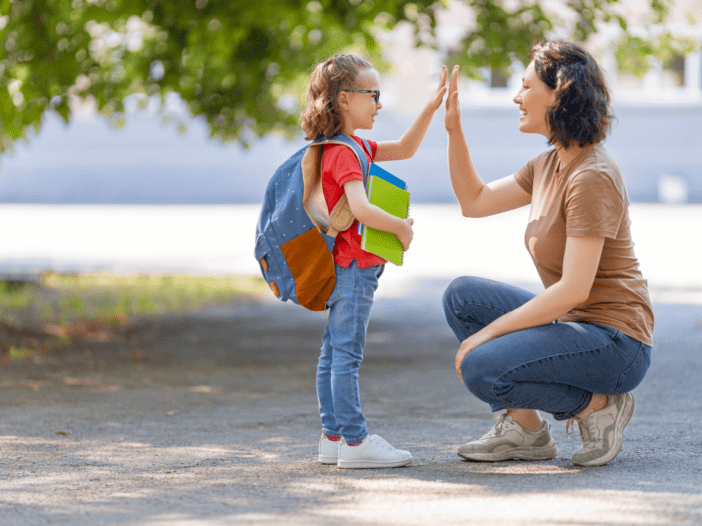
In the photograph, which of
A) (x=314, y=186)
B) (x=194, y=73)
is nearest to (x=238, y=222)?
(x=194, y=73)

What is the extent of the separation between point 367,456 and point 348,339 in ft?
1.50

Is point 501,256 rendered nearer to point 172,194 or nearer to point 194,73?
point 194,73

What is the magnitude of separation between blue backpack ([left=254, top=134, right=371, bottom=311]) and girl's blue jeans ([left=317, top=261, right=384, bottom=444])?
63mm

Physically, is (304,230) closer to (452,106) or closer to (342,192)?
(342,192)

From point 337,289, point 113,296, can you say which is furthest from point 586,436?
point 113,296

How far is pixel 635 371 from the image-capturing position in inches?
135

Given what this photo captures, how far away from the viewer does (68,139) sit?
88.7ft

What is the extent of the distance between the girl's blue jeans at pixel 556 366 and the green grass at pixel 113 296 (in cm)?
588

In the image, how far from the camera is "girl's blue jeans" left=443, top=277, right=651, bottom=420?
3.34 m

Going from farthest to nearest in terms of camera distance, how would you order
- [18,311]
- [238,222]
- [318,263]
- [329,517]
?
[238,222] → [18,311] → [318,263] → [329,517]

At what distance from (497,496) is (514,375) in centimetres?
45

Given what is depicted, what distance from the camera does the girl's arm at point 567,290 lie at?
3281 mm

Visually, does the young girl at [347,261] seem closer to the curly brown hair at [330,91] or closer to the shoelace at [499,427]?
the curly brown hair at [330,91]

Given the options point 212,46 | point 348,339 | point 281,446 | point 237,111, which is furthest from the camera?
point 237,111
